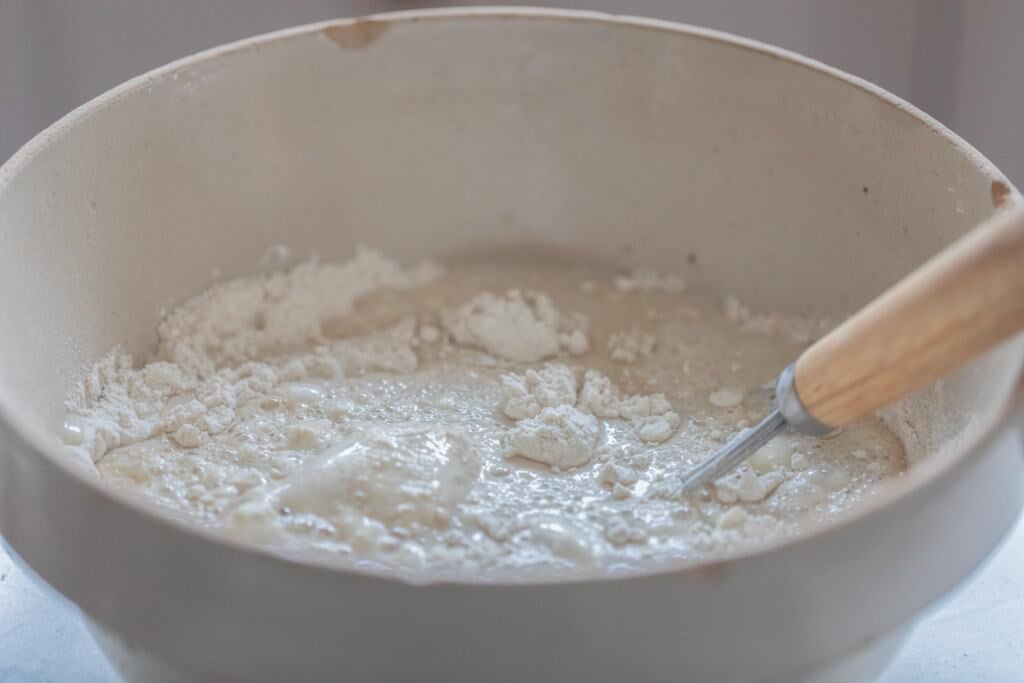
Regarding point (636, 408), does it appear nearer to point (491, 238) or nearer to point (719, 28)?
point (491, 238)

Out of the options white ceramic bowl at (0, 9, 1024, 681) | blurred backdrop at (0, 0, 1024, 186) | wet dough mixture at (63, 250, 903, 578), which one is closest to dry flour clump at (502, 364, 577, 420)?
wet dough mixture at (63, 250, 903, 578)

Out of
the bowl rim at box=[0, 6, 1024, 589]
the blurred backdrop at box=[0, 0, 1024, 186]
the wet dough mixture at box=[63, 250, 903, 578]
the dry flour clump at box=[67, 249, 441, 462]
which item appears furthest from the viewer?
the blurred backdrop at box=[0, 0, 1024, 186]

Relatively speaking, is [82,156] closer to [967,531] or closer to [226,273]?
[226,273]

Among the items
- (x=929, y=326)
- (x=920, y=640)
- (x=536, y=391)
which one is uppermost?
(x=929, y=326)

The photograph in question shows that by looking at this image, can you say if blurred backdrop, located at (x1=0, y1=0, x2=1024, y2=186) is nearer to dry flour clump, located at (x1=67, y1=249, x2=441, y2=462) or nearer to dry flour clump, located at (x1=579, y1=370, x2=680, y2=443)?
dry flour clump, located at (x1=67, y1=249, x2=441, y2=462)

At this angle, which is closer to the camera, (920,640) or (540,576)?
(540,576)

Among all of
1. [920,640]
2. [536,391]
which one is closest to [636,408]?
[536,391]

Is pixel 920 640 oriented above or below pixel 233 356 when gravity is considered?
below
